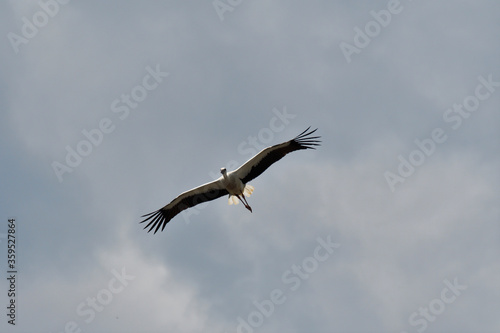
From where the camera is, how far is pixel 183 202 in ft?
105

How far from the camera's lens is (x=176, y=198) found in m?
31.7

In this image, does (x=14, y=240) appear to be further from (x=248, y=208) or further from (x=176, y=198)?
(x=248, y=208)

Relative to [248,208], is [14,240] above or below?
above

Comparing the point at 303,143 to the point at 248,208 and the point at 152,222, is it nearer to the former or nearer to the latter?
the point at 248,208

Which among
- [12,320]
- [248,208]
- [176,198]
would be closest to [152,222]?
[176,198]

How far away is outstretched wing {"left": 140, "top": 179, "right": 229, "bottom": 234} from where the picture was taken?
104 feet

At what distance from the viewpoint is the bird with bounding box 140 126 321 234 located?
3080cm

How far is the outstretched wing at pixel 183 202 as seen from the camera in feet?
104

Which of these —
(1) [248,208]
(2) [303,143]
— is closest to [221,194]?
(1) [248,208]

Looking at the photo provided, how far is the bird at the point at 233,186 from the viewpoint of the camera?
3080 centimetres

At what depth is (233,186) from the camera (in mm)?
31438

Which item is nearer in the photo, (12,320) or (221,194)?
(12,320)

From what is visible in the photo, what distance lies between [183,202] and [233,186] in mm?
1769

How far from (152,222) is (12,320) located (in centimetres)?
531
